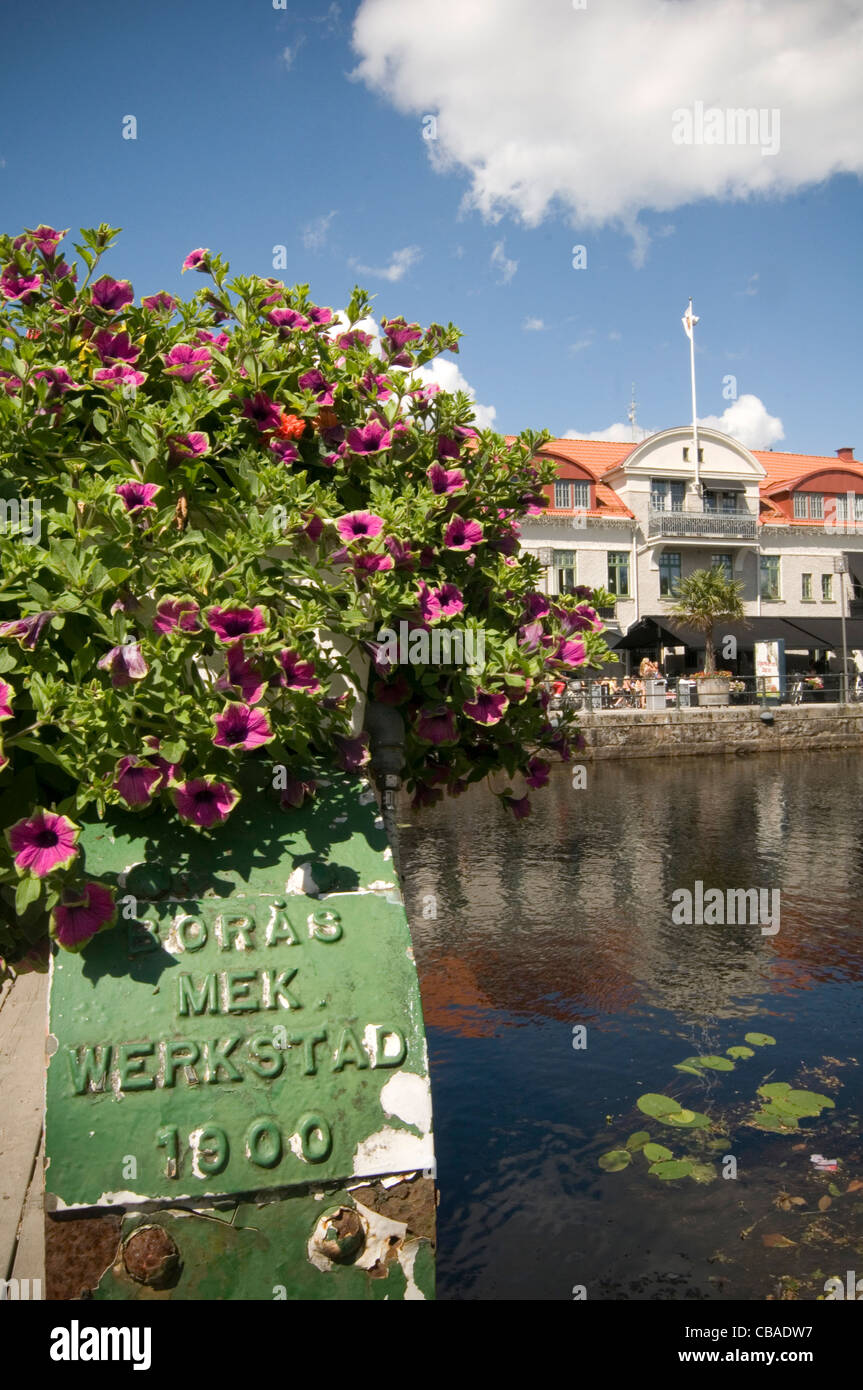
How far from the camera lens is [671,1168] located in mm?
4758

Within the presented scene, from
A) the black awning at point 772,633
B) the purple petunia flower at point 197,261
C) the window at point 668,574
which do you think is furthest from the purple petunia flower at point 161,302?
the window at point 668,574

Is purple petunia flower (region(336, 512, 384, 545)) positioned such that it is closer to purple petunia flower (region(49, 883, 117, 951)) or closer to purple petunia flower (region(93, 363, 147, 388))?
purple petunia flower (region(93, 363, 147, 388))

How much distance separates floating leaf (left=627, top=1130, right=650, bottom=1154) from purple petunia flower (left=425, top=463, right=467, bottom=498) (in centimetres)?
348

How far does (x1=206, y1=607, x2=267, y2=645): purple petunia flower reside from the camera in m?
2.44

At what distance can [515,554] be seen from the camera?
353cm

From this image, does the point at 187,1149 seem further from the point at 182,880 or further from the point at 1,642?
the point at 1,642

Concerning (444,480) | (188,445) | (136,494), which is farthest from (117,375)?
(444,480)

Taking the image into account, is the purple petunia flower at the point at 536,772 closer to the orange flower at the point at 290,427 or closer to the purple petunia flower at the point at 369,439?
the purple petunia flower at the point at 369,439

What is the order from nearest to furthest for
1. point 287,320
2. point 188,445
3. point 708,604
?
point 188,445, point 287,320, point 708,604

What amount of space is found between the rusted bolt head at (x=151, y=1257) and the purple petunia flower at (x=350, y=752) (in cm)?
122

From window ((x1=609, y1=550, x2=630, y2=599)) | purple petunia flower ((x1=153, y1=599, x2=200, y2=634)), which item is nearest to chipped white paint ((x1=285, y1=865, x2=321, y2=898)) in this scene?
purple petunia flower ((x1=153, y1=599, x2=200, y2=634))

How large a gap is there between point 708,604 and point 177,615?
3078cm

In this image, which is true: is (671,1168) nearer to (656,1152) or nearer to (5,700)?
(656,1152)
